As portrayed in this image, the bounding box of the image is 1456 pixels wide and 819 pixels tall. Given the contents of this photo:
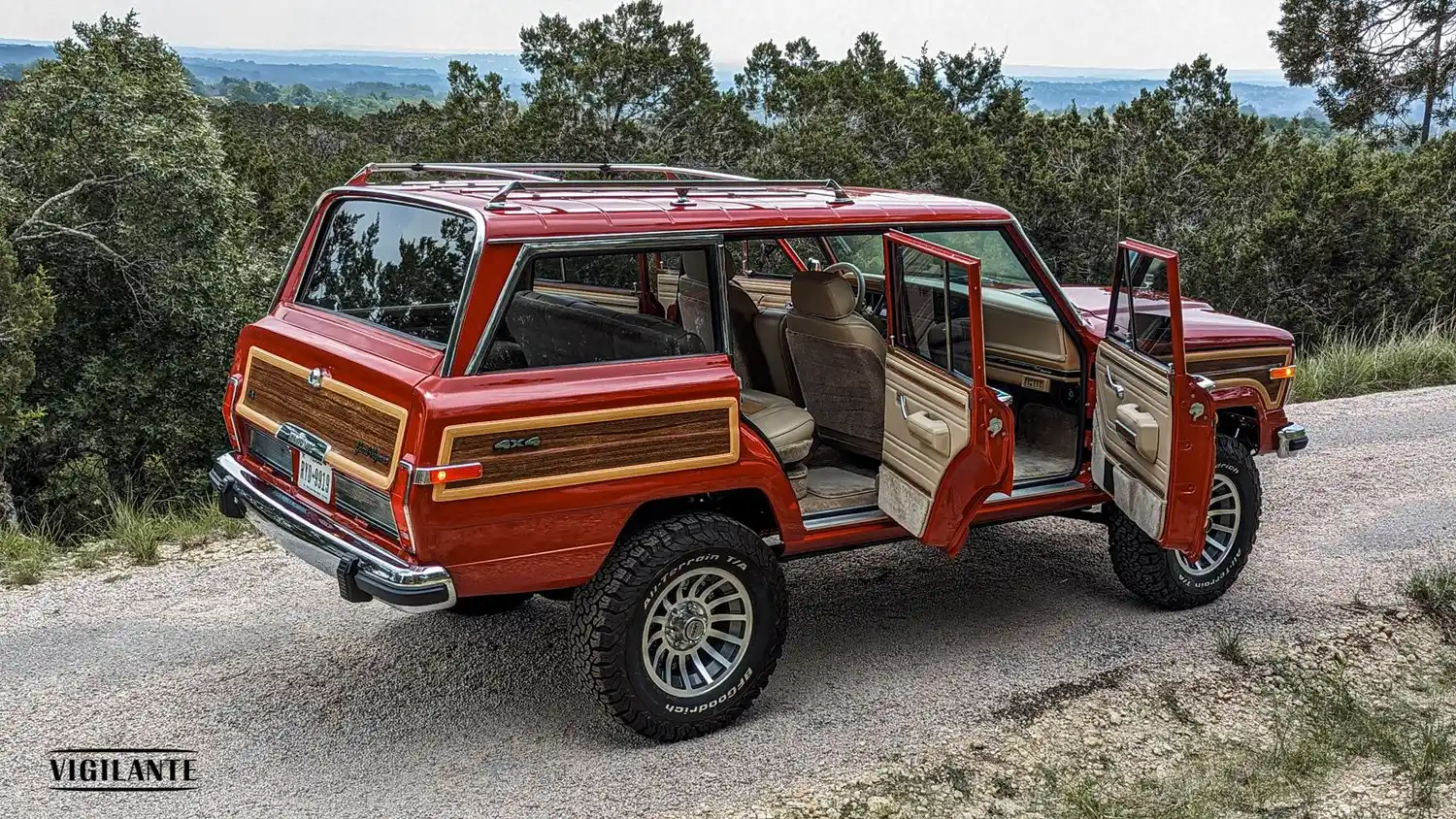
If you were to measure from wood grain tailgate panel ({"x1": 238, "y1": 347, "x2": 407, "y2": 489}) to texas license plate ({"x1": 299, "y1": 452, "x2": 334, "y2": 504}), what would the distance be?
102mm

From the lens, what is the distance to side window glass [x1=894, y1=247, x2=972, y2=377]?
4.96 m

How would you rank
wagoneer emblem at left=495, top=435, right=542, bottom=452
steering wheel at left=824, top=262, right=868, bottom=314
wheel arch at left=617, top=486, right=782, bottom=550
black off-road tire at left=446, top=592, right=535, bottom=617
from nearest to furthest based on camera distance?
wagoneer emblem at left=495, top=435, right=542, bottom=452
wheel arch at left=617, top=486, right=782, bottom=550
steering wheel at left=824, top=262, right=868, bottom=314
black off-road tire at left=446, top=592, right=535, bottom=617

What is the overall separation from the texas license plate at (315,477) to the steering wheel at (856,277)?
216 cm

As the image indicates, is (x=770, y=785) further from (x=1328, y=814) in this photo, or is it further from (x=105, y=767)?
(x=105, y=767)

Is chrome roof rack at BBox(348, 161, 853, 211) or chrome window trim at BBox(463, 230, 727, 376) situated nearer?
chrome window trim at BBox(463, 230, 727, 376)

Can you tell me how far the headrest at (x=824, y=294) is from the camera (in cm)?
531

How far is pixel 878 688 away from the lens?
5.16 meters

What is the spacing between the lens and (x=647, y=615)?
14.8 ft

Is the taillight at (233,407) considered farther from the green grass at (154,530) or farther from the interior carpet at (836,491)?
the interior carpet at (836,491)

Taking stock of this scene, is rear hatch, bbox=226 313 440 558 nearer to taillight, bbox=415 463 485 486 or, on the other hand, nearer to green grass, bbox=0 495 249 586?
taillight, bbox=415 463 485 486

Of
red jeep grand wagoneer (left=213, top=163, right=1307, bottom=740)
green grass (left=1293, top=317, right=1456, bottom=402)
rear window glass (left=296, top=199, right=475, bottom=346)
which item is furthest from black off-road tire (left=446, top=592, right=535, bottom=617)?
green grass (left=1293, top=317, right=1456, bottom=402)

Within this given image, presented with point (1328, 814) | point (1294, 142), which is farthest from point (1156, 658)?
point (1294, 142)

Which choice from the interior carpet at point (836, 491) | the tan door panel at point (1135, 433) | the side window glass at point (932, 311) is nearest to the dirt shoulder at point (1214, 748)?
the tan door panel at point (1135, 433)

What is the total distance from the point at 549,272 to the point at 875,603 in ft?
7.07
